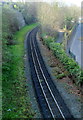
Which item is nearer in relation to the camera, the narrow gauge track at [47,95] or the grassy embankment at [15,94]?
the narrow gauge track at [47,95]

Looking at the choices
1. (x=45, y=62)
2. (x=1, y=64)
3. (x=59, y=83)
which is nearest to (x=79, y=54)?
(x=45, y=62)

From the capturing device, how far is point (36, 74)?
2041 cm

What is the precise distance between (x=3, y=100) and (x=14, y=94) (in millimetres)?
1546

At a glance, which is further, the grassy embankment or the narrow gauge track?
the grassy embankment

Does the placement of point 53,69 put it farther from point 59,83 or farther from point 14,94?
point 14,94

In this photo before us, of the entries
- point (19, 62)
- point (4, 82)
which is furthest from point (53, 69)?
point (4, 82)

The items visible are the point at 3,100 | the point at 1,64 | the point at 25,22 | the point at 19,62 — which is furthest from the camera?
the point at 25,22

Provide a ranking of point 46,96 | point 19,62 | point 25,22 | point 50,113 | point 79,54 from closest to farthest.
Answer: point 50,113, point 46,96, point 19,62, point 79,54, point 25,22

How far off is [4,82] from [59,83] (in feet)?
16.9

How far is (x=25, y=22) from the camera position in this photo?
233 ft

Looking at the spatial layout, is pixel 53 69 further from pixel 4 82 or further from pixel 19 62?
pixel 4 82

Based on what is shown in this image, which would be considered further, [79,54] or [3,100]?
[79,54]

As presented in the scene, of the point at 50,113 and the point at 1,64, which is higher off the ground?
the point at 1,64

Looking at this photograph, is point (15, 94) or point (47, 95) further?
point (15, 94)
